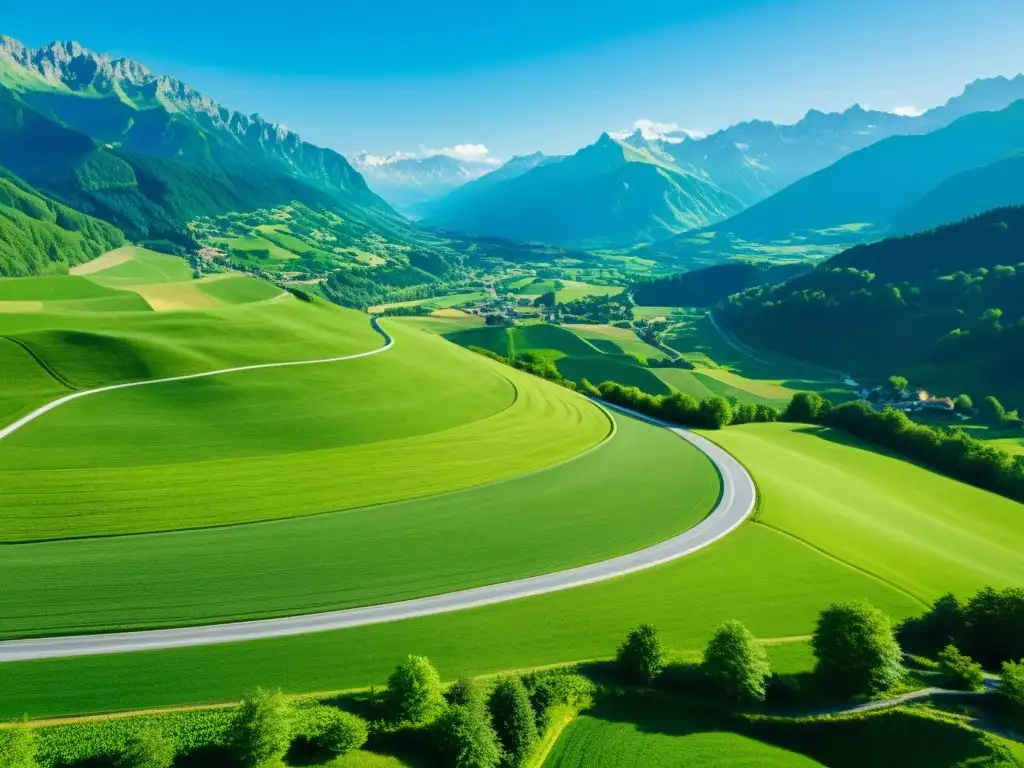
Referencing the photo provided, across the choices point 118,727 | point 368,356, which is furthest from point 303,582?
point 368,356

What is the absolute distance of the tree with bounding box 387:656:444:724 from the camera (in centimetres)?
3089

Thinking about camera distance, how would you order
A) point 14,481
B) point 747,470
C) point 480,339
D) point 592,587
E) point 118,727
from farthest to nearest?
point 480,339 → point 747,470 → point 14,481 → point 592,587 → point 118,727

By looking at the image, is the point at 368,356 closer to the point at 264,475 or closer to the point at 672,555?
the point at 264,475

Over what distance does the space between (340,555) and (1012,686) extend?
45.8 metres

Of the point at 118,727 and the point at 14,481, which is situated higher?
the point at 14,481

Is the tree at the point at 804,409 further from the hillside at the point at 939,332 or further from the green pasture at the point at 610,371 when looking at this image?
the hillside at the point at 939,332

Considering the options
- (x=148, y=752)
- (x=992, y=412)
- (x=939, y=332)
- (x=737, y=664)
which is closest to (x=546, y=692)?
(x=737, y=664)

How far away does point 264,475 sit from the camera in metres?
57.8

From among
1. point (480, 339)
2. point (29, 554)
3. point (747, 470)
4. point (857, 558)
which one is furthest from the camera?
point (480, 339)

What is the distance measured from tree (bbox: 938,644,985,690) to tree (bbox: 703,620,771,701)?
12.0m

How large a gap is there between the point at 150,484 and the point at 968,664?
6539 centimetres

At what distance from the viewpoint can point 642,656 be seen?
3612 centimetres

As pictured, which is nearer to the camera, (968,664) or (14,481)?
(968,664)

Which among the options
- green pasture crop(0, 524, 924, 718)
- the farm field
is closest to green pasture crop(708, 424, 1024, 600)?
the farm field
